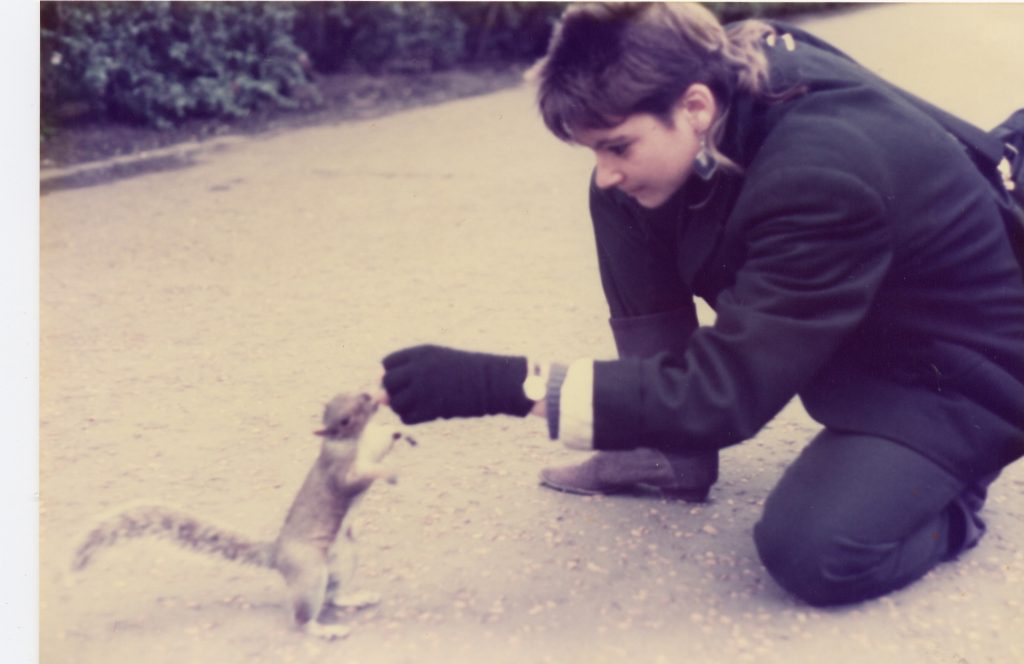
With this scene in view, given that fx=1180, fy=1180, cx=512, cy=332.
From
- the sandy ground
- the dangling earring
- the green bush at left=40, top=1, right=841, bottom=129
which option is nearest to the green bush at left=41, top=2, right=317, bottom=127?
the green bush at left=40, top=1, right=841, bottom=129

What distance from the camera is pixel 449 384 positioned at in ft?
7.07

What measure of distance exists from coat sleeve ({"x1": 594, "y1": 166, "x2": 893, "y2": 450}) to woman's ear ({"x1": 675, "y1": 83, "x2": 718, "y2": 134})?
0.16 metres

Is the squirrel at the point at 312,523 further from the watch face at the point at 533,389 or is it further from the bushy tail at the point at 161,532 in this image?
the watch face at the point at 533,389

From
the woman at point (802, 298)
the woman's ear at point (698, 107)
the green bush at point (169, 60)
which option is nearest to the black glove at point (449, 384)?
the woman at point (802, 298)

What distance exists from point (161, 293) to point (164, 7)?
299cm

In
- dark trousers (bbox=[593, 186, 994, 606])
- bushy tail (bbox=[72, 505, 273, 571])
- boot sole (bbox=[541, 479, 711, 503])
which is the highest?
dark trousers (bbox=[593, 186, 994, 606])

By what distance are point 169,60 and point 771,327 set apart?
5600 millimetres

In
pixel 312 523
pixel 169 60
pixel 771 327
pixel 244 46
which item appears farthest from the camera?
pixel 244 46

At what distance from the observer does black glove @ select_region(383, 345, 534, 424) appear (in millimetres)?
2156

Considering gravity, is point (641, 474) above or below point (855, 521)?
below

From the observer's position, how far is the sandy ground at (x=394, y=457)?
91.7 inches

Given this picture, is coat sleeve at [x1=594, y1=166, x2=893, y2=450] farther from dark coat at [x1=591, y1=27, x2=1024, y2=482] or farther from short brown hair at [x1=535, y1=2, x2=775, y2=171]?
short brown hair at [x1=535, y1=2, x2=775, y2=171]

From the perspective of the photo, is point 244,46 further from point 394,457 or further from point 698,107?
point 698,107

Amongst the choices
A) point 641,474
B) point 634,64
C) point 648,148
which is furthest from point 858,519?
point 634,64
